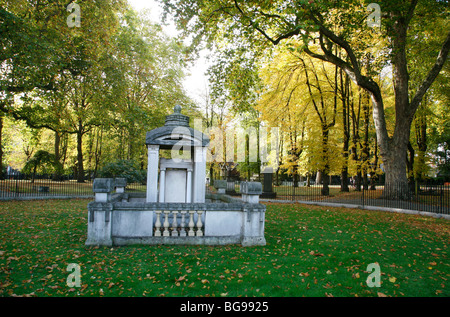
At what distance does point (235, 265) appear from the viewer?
218 inches

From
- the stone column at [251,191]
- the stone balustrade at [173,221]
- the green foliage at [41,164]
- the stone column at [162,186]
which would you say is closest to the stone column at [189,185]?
the stone column at [162,186]

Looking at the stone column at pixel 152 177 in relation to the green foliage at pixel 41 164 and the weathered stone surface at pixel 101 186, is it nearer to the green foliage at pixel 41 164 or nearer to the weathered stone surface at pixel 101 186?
the weathered stone surface at pixel 101 186

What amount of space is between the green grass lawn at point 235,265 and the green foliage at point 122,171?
573 inches

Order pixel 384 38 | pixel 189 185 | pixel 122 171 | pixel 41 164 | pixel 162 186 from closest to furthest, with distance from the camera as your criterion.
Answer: pixel 162 186
pixel 189 185
pixel 384 38
pixel 122 171
pixel 41 164

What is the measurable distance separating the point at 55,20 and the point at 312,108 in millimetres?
19194

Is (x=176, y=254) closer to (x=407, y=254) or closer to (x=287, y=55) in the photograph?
(x=407, y=254)

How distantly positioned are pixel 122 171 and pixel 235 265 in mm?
20350

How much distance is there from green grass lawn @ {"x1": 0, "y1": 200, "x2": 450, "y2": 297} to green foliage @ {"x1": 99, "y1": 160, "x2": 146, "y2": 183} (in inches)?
573

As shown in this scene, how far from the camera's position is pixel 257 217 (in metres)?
7.07

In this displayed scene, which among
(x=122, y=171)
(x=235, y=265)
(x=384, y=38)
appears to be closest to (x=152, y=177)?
(x=235, y=265)

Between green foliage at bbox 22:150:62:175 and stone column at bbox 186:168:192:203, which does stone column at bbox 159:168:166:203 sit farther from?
green foliage at bbox 22:150:62:175

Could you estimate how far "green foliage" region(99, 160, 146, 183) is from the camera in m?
23.2

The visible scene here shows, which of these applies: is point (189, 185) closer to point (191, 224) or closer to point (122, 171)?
point (191, 224)
